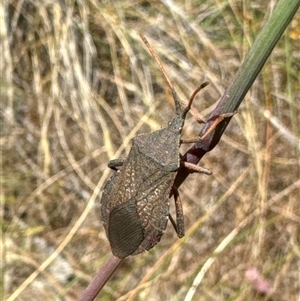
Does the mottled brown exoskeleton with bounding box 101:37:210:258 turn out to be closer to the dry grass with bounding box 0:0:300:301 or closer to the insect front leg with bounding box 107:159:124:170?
the insect front leg with bounding box 107:159:124:170

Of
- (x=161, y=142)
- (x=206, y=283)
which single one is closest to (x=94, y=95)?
(x=206, y=283)

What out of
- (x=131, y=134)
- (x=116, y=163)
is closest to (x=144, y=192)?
(x=116, y=163)

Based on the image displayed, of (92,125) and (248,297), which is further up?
(92,125)

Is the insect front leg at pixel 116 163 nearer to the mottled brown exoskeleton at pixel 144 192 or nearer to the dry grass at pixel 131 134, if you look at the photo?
the mottled brown exoskeleton at pixel 144 192

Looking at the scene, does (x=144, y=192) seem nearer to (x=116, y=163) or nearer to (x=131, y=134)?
(x=116, y=163)

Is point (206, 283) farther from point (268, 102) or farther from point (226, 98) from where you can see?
point (226, 98)

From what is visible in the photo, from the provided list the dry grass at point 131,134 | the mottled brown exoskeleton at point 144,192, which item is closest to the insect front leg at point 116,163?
the mottled brown exoskeleton at point 144,192
